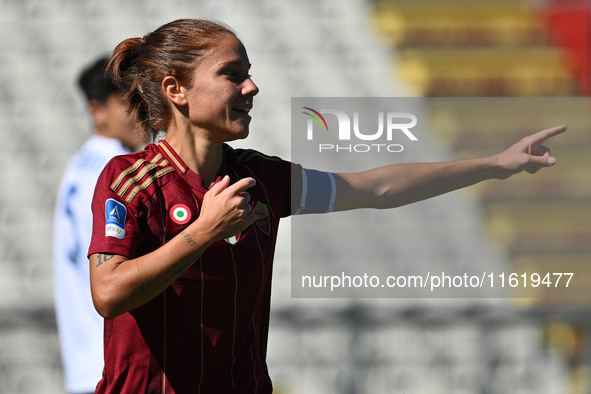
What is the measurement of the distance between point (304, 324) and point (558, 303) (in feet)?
3.77

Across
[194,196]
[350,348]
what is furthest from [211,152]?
[350,348]

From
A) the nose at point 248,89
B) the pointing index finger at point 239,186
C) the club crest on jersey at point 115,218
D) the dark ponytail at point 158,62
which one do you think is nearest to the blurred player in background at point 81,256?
the dark ponytail at point 158,62

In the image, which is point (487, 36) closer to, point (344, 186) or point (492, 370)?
point (492, 370)

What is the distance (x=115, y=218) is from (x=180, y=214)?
0.51 feet

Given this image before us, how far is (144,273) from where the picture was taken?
1779 mm

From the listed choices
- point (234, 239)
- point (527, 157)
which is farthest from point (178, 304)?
point (527, 157)

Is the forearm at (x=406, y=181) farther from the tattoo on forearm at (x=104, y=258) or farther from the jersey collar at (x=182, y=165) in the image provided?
the tattoo on forearm at (x=104, y=258)

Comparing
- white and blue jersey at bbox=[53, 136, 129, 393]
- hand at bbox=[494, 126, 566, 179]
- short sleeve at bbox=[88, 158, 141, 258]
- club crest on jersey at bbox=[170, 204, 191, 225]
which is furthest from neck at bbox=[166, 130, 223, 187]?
Result: white and blue jersey at bbox=[53, 136, 129, 393]

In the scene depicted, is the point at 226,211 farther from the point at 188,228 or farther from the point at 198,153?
the point at 198,153

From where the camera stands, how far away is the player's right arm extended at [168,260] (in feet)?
5.83

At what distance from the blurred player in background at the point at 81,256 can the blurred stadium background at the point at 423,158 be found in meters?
1.13

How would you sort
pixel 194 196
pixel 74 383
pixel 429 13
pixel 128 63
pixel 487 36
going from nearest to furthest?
pixel 194 196 < pixel 128 63 < pixel 74 383 < pixel 487 36 < pixel 429 13

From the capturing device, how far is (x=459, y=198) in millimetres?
3666

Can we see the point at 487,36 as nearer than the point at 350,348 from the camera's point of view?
No
